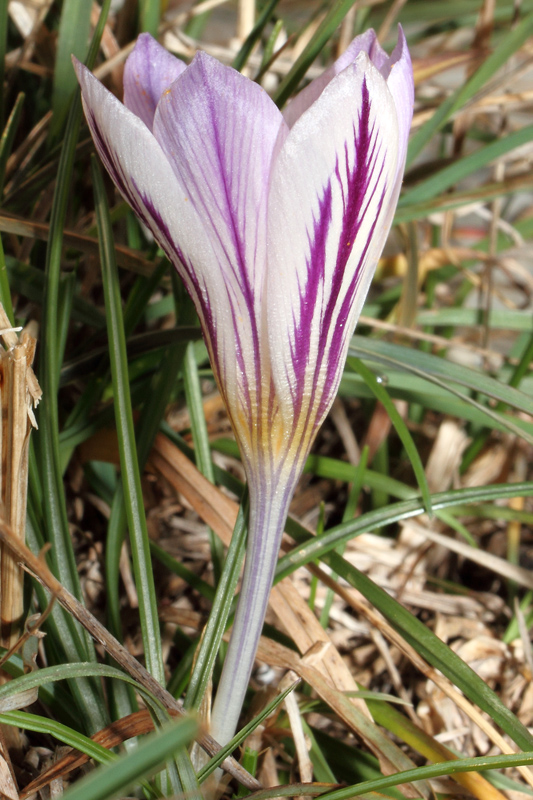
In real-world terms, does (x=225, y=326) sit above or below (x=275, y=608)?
above

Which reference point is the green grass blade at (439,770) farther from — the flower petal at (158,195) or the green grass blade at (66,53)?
the green grass blade at (66,53)

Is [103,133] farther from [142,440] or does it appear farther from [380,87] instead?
A: [142,440]

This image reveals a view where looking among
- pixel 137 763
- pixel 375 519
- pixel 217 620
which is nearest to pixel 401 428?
pixel 375 519

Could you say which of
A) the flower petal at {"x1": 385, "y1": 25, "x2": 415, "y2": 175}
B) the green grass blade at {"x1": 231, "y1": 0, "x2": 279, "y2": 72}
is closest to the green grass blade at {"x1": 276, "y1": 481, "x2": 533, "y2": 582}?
the flower petal at {"x1": 385, "y1": 25, "x2": 415, "y2": 175}

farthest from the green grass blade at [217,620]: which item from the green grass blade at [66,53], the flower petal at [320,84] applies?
the green grass blade at [66,53]

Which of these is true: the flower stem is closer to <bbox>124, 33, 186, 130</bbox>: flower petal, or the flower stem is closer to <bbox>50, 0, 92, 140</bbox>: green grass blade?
<bbox>124, 33, 186, 130</bbox>: flower petal

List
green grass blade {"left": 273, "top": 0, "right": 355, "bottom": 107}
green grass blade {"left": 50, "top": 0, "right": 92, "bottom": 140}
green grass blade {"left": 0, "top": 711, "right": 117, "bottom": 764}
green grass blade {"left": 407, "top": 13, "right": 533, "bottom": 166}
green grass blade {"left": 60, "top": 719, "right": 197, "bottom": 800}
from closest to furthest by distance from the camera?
1. green grass blade {"left": 60, "top": 719, "right": 197, "bottom": 800}
2. green grass blade {"left": 0, "top": 711, "right": 117, "bottom": 764}
3. green grass blade {"left": 273, "top": 0, "right": 355, "bottom": 107}
4. green grass blade {"left": 50, "top": 0, "right": 92, "bottom": 140}
5. green grass blade {"left": 407, "top": 13, "right": 533, "bottom": 166}

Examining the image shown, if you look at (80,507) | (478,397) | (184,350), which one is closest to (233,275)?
(184,350)

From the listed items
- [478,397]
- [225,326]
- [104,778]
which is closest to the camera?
[104,778]
